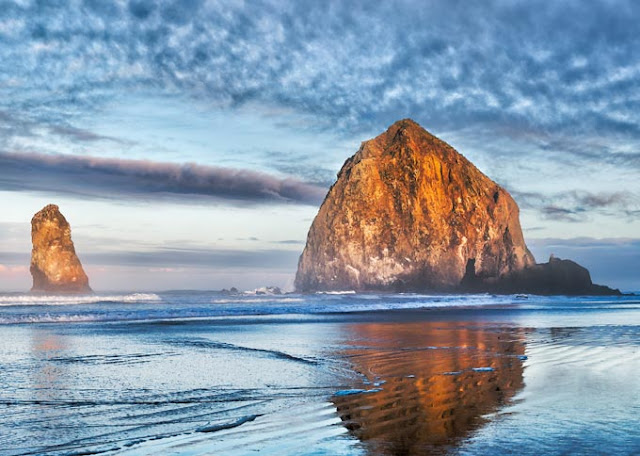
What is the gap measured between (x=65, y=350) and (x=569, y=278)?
131365mm

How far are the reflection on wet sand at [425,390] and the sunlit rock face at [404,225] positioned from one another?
103 metres

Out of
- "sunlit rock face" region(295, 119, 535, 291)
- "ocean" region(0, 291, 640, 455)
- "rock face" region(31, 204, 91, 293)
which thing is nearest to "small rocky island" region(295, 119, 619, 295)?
"sunlit rock face" region(295, 119, 535, 291)

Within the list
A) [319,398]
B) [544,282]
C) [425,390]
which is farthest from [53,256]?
[425,390]

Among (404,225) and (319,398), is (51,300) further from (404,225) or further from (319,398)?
(404,225)

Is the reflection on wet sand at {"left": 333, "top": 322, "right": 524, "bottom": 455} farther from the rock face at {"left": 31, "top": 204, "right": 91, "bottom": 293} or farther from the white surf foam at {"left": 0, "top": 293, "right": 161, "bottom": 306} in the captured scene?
the rock face at {"left": 31, "top": 204, "right": 91, "bottom": 293}

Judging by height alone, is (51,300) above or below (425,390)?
below

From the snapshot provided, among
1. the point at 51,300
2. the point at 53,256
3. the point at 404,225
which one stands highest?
the point at 404,225

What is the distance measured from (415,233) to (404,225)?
2.80m

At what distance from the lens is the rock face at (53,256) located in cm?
12531

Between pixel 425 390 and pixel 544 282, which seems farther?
pixel 544 282

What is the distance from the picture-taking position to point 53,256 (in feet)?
417

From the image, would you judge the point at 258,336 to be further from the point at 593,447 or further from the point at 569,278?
the point at 569,278

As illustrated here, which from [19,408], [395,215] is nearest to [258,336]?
[19,408]

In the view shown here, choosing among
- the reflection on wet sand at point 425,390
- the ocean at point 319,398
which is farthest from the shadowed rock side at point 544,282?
the ocean at point 319,398
